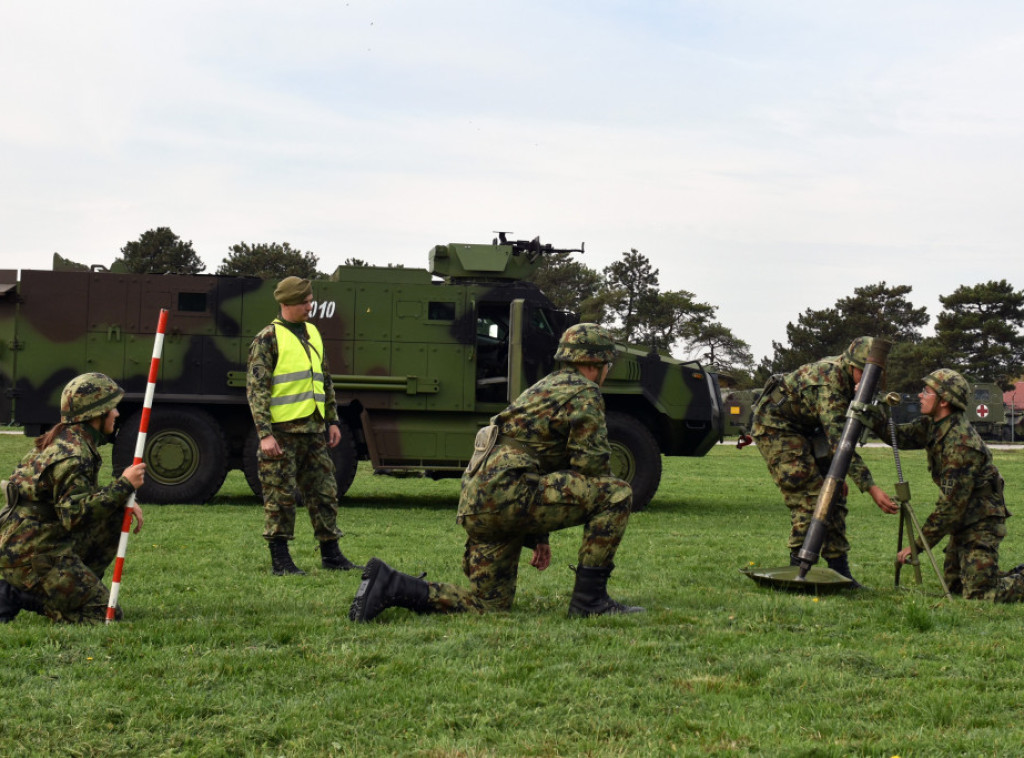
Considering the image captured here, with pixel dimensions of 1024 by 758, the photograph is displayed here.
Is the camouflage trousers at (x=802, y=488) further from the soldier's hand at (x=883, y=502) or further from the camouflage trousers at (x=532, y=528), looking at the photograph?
the camouflage trousers at (x=532, y=528)

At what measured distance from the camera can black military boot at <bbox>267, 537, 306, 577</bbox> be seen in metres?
7.54

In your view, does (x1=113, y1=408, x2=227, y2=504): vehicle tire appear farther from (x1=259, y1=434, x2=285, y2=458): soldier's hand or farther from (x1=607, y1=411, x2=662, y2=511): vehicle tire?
(x1=259, y1=434, x2=285, y2=458): soldier's hand

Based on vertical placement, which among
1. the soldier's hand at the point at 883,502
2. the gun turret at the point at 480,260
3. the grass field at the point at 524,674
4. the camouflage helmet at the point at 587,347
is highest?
the gun turret at the point at 480,260

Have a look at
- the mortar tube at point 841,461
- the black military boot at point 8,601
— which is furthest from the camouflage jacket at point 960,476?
the black military boot at point 8,601

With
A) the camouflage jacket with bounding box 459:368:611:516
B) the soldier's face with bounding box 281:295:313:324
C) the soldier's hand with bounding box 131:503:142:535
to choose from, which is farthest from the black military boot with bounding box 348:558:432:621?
the soldier's face with bounding box 281:295:313:324

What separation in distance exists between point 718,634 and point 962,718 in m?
1.46

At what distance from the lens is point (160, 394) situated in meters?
12.7

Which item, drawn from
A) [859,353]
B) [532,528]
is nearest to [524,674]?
[532,528]

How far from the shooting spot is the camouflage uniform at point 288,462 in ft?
24.6

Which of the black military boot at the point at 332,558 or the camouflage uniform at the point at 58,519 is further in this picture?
the black military boot at the point at 332,558

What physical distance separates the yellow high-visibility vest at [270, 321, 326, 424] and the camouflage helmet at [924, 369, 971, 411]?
3.66m

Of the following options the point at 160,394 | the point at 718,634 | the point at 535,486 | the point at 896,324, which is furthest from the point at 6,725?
the point at 896,324

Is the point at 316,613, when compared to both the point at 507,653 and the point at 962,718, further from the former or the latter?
the point at 962,718

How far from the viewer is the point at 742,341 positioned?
187ft
